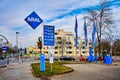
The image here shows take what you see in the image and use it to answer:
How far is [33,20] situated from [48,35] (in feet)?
6.45

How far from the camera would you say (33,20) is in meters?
25.3

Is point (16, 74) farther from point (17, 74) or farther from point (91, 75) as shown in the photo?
point (91, 75)

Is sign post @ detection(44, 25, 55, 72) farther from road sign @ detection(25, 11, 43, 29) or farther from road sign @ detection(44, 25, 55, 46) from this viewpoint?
road sign @ detection(25, 11, 43, 29)

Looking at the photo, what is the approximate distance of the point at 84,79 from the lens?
1908cm

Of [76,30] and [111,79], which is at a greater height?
[76,30]

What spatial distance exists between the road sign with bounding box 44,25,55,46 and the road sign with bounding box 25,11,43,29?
894 millimetres

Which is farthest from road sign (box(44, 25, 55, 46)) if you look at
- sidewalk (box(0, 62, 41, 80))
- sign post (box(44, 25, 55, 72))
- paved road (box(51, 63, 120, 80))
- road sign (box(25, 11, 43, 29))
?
paved road (box(51, 63, 120, 80))

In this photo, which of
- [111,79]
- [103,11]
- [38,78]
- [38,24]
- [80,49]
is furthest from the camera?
[80,49]

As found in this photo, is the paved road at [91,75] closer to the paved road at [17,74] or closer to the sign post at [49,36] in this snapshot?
the paved road at [17,74]

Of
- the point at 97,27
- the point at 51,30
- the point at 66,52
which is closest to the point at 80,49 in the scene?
the point at 66,52

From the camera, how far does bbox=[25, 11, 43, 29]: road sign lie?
25.1 meters

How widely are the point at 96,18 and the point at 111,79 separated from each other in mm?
36520

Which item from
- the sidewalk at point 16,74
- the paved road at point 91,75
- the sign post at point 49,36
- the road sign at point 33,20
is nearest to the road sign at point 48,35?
the sign post at point 49,36

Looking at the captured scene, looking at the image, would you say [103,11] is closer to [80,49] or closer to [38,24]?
[38,24]
